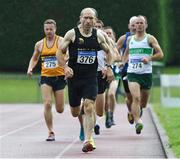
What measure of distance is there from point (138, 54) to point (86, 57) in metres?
2.84

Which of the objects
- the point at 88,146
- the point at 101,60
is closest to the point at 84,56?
the point at 88,146

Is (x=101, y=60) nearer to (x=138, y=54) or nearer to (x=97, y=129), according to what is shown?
(x=138, y=54)

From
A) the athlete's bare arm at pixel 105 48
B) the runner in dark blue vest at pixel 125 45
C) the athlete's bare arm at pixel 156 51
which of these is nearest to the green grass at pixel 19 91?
the runner in dark blue vest at pixel 125 45

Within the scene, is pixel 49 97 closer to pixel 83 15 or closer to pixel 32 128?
pixel 83 15

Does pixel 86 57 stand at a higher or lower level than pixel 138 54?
higher

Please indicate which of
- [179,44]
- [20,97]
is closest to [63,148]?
[20,97]

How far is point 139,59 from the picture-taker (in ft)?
54.1

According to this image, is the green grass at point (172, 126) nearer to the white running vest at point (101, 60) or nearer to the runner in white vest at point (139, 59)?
the runner in white vest at point (139, 59)

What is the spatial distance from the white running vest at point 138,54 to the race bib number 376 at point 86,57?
2738 mm

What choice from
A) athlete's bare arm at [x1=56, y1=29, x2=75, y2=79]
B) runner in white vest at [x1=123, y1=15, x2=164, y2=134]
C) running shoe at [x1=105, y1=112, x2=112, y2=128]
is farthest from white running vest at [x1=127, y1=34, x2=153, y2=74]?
athlete's bare arm at [x1=56, y1=29, x2=75, y2=79]

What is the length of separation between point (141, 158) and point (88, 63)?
194cm

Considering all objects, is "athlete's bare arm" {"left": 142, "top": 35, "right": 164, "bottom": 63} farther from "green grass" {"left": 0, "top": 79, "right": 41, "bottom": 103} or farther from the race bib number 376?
"green grass" {"left": 0, "top": 79, "right": 41, "bottom": 103}

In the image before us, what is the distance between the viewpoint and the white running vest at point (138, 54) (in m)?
16.5

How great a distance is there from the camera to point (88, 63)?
1390 centimetres
